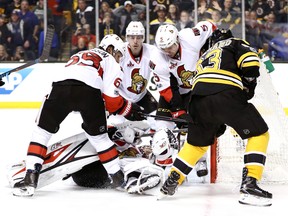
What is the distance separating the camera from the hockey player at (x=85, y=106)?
12.7 ft

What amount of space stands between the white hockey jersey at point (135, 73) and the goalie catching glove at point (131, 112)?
0.71m

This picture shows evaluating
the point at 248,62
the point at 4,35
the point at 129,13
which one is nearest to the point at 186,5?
the point at 129,13

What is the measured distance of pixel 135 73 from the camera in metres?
4.85

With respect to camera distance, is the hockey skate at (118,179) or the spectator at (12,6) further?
the spectator at (12,6)

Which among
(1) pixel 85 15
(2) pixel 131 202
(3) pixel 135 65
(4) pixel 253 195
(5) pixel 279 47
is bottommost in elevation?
(2) pixel 131 202

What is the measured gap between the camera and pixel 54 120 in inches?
154

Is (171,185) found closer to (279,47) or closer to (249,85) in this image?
(249,85)

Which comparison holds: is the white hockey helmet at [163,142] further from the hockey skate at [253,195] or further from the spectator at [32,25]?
the spectator at [32,25]

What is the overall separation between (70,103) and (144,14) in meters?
4.85

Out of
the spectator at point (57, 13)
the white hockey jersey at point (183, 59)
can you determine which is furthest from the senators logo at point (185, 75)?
the spectator at point (57, 13)

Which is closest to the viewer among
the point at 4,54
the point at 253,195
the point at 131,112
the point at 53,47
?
the point at 253,195

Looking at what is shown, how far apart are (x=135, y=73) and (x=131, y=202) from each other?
1343 millimetres

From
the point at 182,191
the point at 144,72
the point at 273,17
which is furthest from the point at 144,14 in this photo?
the point at 182,191

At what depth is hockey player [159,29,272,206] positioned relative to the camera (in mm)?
3512
